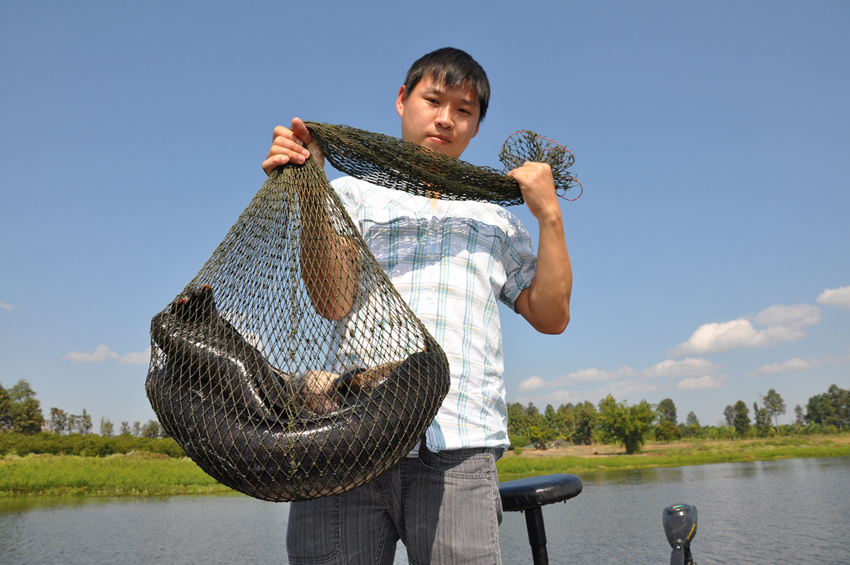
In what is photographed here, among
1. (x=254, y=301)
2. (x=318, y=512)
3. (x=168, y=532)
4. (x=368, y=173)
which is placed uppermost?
(x=368, y=173)

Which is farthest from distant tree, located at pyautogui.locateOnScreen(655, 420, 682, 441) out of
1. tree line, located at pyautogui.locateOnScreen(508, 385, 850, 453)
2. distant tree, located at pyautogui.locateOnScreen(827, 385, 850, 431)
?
distant tree, located at pyautogui.locateOnScreen(827, 385, 850, 431)

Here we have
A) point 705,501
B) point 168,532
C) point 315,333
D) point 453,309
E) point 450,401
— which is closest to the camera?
point 315,333

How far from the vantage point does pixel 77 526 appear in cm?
1527

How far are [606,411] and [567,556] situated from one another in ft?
234

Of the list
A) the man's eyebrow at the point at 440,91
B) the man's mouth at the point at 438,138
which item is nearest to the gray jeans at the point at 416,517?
the man's mouth at the point at 438,138

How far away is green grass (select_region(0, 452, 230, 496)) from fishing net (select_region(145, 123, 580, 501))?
88.9ft

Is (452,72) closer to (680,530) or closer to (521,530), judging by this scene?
(680,530)

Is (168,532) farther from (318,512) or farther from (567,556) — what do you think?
(318,512)

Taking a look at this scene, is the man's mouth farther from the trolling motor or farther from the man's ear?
the trolling motor

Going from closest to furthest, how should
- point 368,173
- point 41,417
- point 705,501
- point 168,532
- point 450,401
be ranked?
point 450,401, point 368,173, point 168,532, point 705,501, point 41,417

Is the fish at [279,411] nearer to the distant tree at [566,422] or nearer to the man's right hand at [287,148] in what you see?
the man's right hand at [287,148]

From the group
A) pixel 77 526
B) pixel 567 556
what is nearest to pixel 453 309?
pixel 567 556

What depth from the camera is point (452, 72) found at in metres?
2.33

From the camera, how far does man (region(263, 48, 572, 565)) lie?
1734 mm
